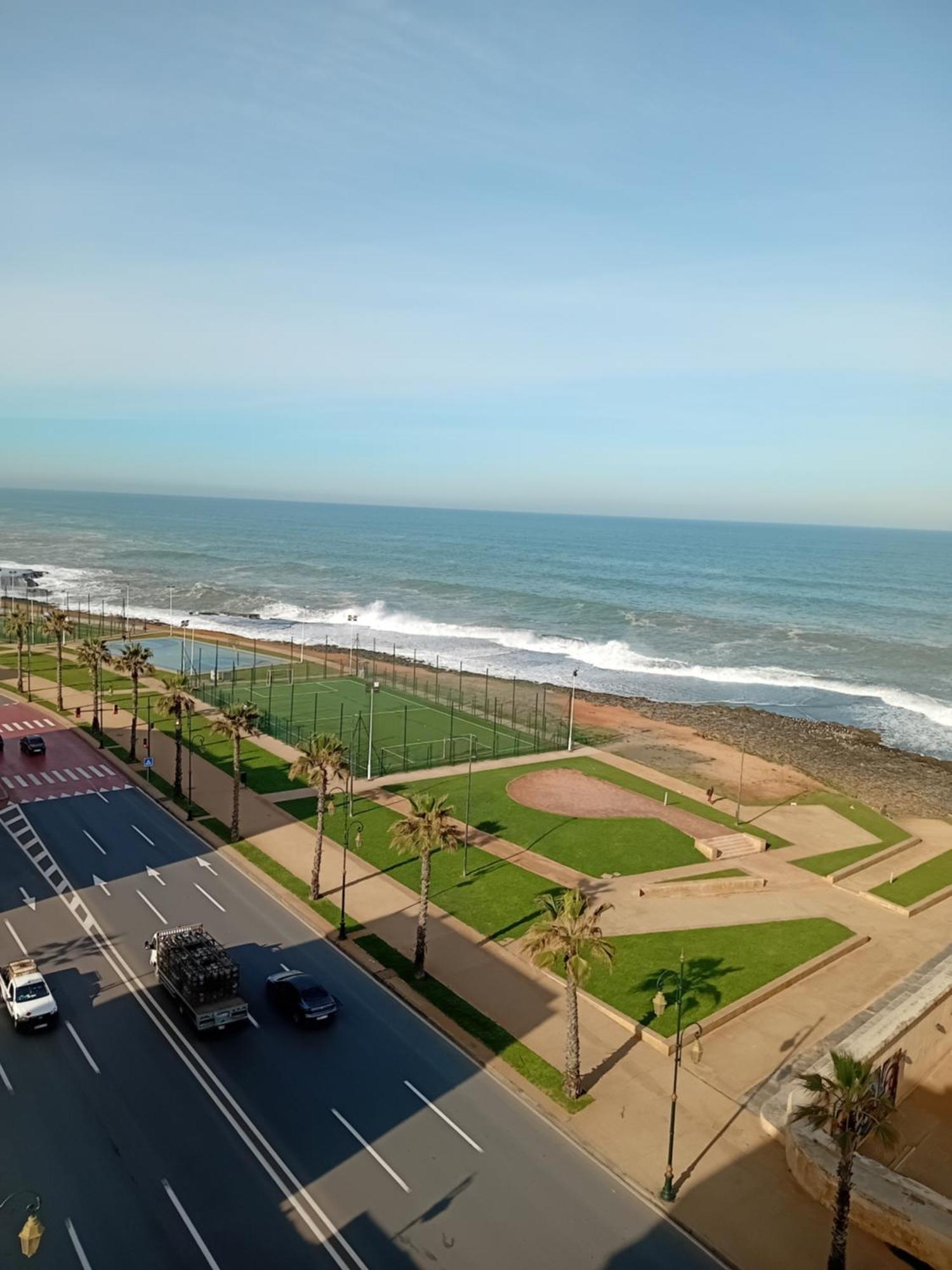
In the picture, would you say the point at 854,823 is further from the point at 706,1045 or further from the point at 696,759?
the point at 706,1045

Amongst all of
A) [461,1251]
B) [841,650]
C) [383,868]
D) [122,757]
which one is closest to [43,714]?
[122,757]

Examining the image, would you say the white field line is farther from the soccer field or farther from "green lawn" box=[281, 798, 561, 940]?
the soccer field

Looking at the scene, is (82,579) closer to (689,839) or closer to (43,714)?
(43,714)

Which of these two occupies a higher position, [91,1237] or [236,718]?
[236,718]

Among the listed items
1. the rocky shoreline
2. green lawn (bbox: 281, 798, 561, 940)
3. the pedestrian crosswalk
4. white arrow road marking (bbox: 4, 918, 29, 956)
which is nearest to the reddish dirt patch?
green lawn (bbox: 281, 798, 561, 940)

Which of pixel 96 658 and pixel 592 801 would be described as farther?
pixel 96 658

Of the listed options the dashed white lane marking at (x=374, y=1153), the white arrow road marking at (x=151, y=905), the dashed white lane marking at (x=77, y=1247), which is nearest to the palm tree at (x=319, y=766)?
the white arrow road marking at (x=151, y=905)

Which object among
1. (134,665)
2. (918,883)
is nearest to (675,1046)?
(918,883)
